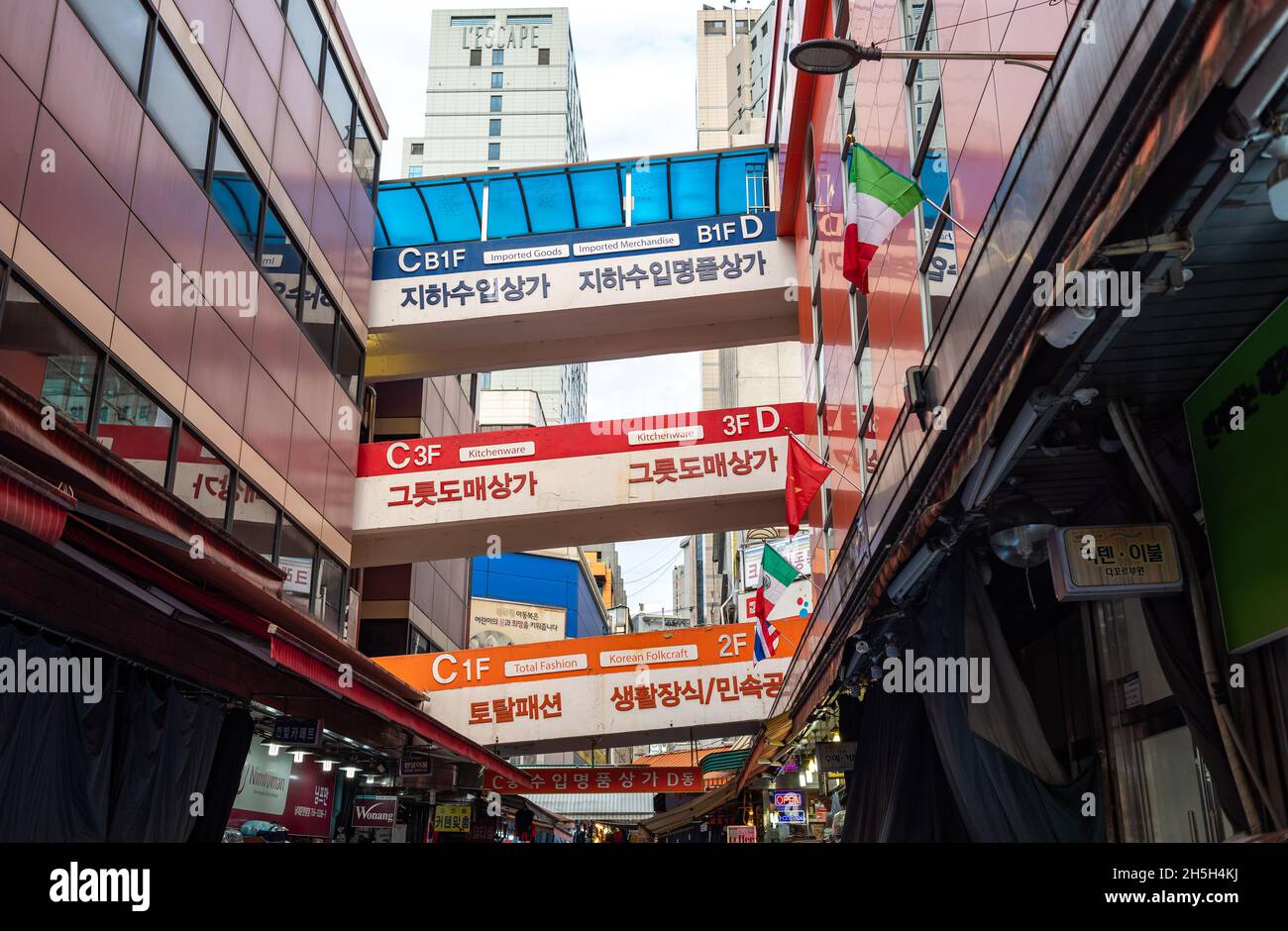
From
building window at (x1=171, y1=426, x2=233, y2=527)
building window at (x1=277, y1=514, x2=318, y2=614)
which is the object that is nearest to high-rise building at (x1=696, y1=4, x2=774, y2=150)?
building window at (x1=277, y1=514, x2=318, y2=614)

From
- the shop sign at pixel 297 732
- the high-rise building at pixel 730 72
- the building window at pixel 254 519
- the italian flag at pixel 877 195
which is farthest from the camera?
the high-rise building at pixel 730 72

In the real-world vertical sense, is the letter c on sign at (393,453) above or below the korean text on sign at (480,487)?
above

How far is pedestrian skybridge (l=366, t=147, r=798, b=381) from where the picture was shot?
2194 centimetres

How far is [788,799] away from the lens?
65.2ft

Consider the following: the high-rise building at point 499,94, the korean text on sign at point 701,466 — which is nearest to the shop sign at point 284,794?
the korean text on sign at point 701,466

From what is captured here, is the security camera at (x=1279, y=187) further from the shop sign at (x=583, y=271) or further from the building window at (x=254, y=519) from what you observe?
the shop sign at (x=583, y=271)

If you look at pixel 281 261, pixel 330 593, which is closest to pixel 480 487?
pixel 330 593

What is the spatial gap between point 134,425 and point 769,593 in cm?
1185

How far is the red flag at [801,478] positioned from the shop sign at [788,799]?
623 centimetres

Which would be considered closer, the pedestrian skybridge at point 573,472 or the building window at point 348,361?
the building window at point 348,361

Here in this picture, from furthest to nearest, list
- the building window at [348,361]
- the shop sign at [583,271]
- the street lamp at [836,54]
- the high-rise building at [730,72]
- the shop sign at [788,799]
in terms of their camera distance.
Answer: the high-rise building at [730,72] → the shop sign at [583,271] → the shop sign at [788,799] → the building window at [348,361] → the street lamp at [836,54]

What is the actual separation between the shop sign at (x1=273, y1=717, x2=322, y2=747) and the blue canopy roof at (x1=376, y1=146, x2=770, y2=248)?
42.7 feet

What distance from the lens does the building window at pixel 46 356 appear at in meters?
8.90
